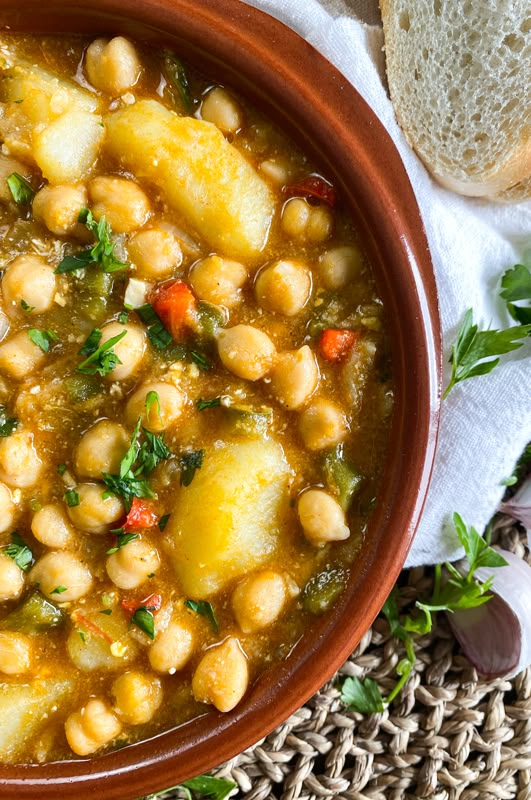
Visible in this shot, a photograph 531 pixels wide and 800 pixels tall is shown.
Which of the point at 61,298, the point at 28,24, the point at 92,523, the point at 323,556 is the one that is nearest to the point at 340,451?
the point at 323,556

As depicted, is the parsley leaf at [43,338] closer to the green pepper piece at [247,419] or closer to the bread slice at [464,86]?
the green pepper piece at [247,419]

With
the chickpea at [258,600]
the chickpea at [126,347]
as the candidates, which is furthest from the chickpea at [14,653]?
the chickpea at [126,347]

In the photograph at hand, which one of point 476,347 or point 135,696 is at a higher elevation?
point 476,347

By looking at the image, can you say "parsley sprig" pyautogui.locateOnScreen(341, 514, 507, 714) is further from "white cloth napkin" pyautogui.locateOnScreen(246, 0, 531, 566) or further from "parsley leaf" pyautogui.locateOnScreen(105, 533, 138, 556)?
"parsley leaf" pyautogui.locateOnScreen(105, 533, 138, 556)

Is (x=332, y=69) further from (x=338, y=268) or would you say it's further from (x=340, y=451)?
(x=340, y=451)

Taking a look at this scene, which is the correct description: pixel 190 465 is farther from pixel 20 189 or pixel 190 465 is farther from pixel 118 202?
pixel 20 189

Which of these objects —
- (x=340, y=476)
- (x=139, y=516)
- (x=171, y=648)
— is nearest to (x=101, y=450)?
(x=139, y=516)
